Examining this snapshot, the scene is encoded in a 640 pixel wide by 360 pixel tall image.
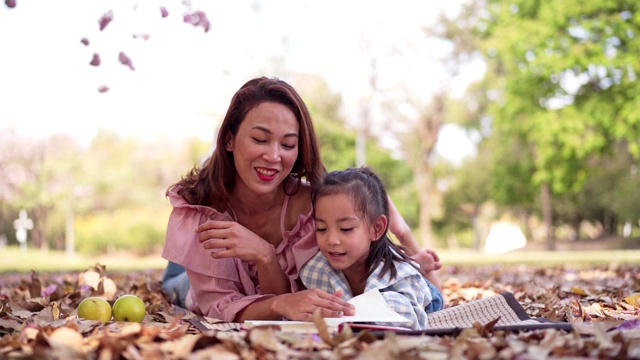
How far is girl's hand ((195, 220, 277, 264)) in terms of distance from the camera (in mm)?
3303

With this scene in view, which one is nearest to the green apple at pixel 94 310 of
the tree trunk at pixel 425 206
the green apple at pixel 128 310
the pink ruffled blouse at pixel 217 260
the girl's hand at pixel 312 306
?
the green apple at pixel 128 310

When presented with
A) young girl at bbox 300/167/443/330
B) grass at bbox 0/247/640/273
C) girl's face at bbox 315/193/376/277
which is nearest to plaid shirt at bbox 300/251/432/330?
young girl at bbox 300/167/443/330

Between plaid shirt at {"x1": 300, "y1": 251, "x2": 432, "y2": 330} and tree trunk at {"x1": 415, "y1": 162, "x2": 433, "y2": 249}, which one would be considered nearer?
plaid shirt at {"x1": 300, "y1": 251, "x2": 432, "y2": 330}

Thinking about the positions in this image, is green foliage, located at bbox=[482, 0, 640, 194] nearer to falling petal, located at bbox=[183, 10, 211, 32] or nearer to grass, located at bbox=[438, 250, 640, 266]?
grass, located at bbox=[438, 250, 640, 266]

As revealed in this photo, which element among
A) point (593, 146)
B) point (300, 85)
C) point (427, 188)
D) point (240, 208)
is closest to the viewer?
point (240, 208)

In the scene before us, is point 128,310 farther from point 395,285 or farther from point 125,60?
point 125,60

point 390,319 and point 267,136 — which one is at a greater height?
point 267,136

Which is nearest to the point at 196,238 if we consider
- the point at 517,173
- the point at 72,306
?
the point at 72,306

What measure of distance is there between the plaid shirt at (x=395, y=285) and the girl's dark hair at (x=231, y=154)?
568mm

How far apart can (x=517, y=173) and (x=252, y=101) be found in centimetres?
2944

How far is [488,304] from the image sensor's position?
3672 millimetres

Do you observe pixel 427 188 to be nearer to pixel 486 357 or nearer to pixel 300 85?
pixel 300 85

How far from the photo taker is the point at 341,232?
348 cm

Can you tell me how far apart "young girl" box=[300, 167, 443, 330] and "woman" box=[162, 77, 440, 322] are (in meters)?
0.21
